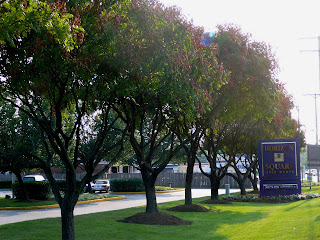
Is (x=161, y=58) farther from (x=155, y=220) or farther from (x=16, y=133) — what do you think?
(x=16, y=133)

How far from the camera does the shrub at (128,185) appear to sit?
139 ft

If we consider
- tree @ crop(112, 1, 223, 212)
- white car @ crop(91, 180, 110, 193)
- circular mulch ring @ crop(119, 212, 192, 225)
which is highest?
tree @ crop(112, 1, 223, 212)

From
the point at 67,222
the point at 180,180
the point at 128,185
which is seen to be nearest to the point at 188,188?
the point at 67,222

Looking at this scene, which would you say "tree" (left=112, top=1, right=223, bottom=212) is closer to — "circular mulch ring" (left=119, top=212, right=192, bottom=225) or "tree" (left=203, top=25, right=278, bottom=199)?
"circular mulch ring" (left=119, top=212, right=192, bottom=225)

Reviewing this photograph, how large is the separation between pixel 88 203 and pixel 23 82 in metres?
18.6

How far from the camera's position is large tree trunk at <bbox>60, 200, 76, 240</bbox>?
11.7m

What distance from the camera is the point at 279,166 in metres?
29.3

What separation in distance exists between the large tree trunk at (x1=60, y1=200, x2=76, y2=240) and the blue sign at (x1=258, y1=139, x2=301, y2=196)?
19.2 meters

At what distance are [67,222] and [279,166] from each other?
66.2ft

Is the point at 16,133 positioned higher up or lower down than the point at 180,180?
higher up

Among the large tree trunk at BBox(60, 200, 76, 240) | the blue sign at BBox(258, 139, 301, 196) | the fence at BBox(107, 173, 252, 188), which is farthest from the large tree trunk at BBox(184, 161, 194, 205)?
the fence at BBox(107, 173, 252, 188)

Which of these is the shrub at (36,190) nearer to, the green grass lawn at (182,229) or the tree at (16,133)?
the tree at (16,133)

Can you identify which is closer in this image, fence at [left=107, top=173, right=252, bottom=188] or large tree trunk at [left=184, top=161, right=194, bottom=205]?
large tree trunk at [left=184, top=161, right=194, bottom=205]

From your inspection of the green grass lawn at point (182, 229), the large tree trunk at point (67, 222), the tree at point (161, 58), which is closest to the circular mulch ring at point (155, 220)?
the green grass lawn at point (182, 229)
